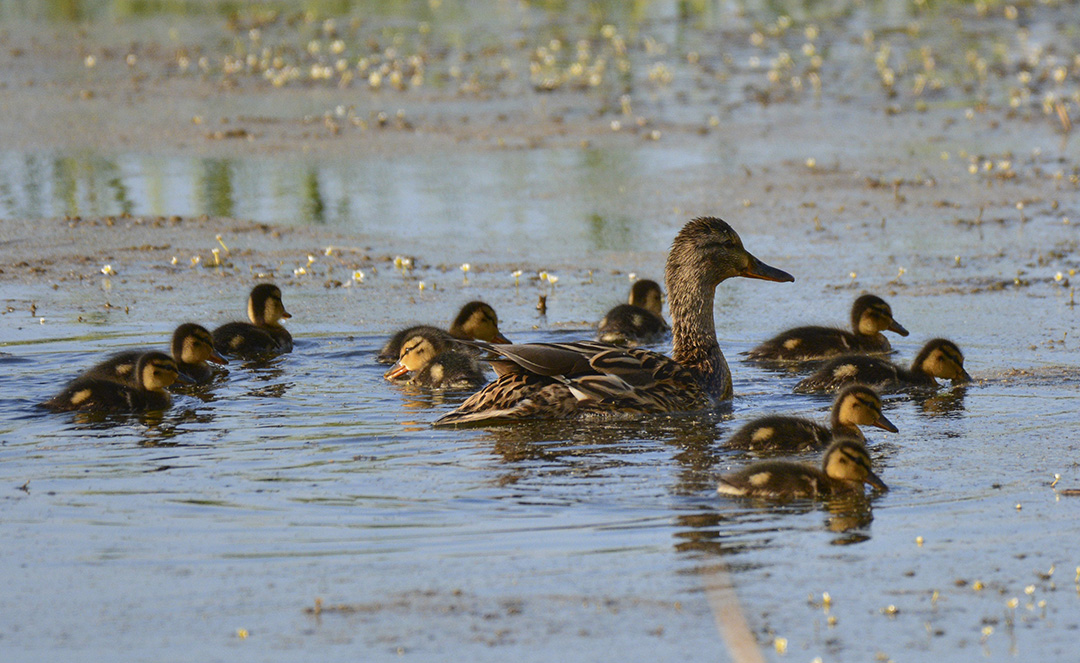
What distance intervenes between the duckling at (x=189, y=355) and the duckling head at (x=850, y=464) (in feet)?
11.4

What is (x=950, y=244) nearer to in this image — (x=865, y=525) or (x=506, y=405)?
(x=506, y=405)

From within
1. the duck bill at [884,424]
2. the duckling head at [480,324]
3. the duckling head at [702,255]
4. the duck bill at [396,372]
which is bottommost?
the duck bill at [884,424]

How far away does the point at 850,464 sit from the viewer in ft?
18.2

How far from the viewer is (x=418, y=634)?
4195mm

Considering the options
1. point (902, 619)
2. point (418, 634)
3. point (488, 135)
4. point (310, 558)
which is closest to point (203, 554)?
point (310, 558)

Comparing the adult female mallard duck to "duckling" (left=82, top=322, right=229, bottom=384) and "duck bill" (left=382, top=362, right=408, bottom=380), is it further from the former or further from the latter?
"duckling" (left=82, top=322, right=229, bottom=384)

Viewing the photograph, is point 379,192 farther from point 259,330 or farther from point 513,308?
point 259,330

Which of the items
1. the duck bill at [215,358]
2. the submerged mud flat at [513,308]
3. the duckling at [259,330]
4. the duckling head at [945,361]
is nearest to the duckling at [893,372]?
the duckling head at [945,361]

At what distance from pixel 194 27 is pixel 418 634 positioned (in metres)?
18.6

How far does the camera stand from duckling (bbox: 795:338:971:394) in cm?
760

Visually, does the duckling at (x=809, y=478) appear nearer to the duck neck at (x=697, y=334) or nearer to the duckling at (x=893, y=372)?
the duck neck at (x=697, y=334)

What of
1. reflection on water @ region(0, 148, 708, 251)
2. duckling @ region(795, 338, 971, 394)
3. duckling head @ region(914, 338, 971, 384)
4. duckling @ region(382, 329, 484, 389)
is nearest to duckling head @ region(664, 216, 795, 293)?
duckling @ region(795, 338, 971, 394)

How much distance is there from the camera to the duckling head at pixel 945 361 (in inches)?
298

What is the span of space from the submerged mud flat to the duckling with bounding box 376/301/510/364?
0.16 meters
